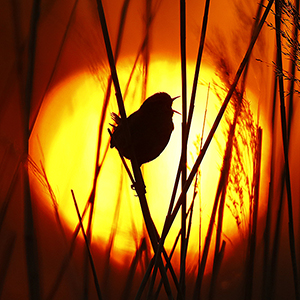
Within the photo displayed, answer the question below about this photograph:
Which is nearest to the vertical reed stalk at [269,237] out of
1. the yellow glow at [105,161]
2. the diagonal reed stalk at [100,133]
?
the yellow glow at [105,161]

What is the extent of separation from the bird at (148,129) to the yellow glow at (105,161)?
0.20m

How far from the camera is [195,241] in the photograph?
1.03 m

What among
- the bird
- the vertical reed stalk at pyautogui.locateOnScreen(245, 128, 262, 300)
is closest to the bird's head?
the bird

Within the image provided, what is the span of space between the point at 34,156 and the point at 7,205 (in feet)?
0.41

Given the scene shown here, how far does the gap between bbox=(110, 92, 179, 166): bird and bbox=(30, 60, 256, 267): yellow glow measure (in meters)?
0.20

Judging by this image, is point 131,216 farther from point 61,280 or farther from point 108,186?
point 61,280

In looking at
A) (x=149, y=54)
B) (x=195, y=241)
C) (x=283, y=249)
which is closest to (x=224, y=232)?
(x=195, y=241)

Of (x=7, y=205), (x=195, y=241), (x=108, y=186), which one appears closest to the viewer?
(x=7, y=205)

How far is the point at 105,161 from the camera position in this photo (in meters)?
0.90

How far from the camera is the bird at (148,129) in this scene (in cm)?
68

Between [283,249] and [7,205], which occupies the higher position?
[283,249]

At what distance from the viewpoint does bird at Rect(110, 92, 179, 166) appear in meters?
0.68

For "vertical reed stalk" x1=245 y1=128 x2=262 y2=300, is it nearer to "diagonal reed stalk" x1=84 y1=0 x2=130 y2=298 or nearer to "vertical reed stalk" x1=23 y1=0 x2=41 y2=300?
"diagonal reed stalk" x1=84 y1=0 x2=130 y2=298

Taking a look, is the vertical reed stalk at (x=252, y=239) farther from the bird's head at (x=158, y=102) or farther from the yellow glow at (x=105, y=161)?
the bird's head at (x=158, y=102)
